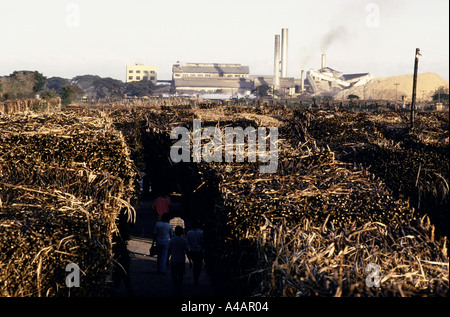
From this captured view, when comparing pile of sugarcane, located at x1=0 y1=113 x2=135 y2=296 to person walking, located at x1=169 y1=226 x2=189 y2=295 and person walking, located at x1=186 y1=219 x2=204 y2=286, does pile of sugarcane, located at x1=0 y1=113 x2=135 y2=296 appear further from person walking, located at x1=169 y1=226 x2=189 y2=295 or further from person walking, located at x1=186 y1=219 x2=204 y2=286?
person walking, located at x1=186 y1=219 x2=204 y2=286

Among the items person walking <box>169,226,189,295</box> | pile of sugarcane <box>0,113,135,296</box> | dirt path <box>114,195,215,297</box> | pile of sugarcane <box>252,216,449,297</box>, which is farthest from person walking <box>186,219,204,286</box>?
pile of sugarcane <box>252,216,449,297</box>

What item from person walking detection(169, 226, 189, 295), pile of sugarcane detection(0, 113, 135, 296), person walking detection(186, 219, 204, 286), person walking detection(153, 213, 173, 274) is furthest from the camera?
person walking detection(153, 213, 173, 274)

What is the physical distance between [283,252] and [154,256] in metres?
11.5

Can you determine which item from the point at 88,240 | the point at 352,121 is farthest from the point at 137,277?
the point at 352,121

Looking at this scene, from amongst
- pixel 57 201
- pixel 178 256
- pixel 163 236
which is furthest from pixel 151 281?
pixel 57 201

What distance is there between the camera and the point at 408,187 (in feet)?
53.7

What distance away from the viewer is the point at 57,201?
34.3 feet

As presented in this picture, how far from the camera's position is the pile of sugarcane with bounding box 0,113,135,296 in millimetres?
8688

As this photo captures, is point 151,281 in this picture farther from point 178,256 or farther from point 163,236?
point 178,256

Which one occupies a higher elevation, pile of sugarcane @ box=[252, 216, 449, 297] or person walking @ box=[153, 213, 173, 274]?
pile of sugarcane @ box=[252, 216, 449, 297]

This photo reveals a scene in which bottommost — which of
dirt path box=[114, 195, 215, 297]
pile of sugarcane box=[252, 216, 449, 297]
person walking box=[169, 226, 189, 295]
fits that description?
dirt path box=[114, 195, 215, 297]

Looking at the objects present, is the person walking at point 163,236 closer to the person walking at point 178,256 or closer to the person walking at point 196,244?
the person walking at point 196,244

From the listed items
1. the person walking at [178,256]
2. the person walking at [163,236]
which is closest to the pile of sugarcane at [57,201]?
the person walking at [178,256]
